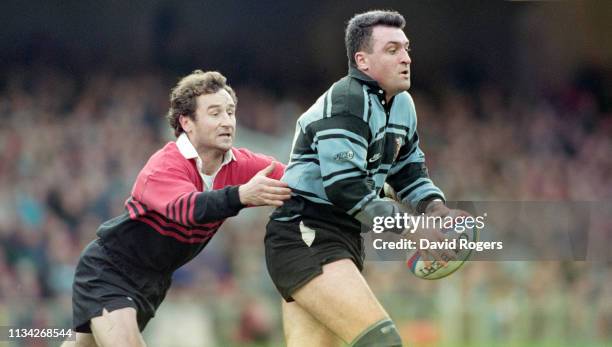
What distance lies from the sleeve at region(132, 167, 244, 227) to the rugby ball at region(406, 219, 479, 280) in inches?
34.2

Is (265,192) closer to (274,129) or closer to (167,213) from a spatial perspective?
(167,213)

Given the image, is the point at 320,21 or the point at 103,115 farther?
the point at 320,21

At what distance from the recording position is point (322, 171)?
4426 millimetres

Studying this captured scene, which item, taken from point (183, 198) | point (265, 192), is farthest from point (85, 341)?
point (265, 192)

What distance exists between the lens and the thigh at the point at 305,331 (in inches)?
183

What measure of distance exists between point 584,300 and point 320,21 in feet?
14.7

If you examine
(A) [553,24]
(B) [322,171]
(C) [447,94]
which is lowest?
(B) [322,171]

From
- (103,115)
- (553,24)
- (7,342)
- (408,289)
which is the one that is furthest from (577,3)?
(7,342)

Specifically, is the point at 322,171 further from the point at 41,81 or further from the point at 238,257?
the point at 41,81

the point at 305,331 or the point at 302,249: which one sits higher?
the point at 302,249

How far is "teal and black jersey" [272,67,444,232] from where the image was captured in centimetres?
438

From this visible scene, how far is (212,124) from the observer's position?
5.20 m

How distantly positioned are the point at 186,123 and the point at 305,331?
4.42 ft

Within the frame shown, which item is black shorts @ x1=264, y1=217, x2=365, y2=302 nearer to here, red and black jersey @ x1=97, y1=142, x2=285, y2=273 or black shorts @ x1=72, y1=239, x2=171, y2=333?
red and black jersey @ x1=97, y1=142, x2=285, y2=273
